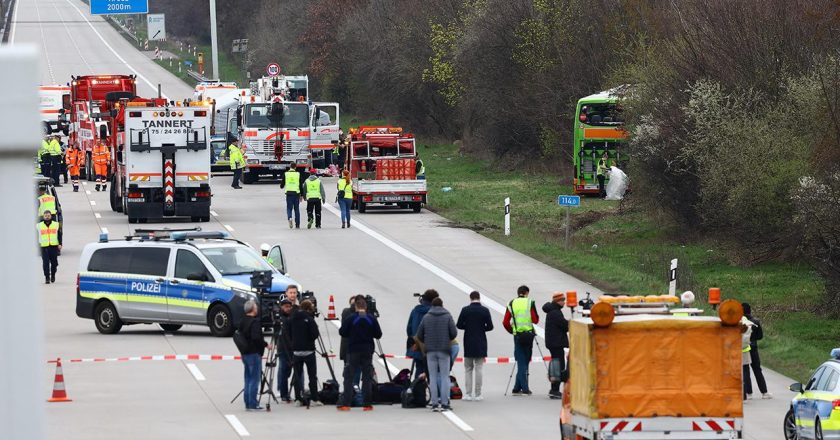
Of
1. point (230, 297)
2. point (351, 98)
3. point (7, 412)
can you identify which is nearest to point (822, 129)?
point (230, 297)

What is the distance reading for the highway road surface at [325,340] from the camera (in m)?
17.8

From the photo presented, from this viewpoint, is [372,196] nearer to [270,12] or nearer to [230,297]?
[230,297]

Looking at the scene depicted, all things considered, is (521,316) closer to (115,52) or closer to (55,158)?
(55,158)

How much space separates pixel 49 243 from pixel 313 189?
412 inches

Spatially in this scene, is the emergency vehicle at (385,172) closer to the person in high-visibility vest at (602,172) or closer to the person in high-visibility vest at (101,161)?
the person in high-visibility vest at (602,172)

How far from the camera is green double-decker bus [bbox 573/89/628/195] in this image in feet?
157

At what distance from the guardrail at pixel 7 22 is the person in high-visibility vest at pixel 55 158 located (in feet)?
169

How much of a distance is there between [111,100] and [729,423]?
41.6 meters

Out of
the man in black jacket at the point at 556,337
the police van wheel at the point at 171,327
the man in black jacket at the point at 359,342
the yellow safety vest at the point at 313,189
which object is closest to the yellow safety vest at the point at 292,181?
the yellow safety vest at the point at 313,189

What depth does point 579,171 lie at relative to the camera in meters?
48.3

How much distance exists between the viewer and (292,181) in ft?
130

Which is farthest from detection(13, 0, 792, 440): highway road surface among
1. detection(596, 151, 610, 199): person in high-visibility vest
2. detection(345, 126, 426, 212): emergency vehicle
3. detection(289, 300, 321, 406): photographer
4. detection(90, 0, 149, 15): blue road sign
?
detection(90, 0, 149, 15): blue road sign

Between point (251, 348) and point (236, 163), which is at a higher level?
point (236, 163)

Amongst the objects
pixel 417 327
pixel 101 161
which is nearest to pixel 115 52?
pixel 101 161
